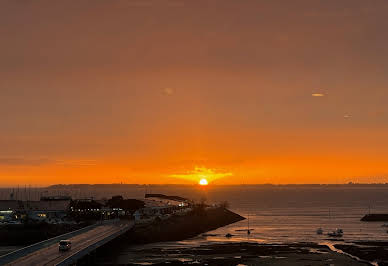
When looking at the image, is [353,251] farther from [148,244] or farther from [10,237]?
[10,237]

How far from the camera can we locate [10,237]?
12119 centimetres

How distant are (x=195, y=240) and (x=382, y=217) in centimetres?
Answer: 9402

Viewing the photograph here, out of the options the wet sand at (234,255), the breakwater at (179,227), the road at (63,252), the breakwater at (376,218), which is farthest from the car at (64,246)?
the breakwater at (376,218)

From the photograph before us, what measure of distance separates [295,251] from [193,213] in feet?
257

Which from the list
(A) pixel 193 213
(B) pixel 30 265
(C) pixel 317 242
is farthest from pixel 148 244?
(A) pixel 193 213

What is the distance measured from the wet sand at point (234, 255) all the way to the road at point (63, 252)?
158 inches

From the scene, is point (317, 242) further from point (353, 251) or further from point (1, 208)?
point (1, 208)

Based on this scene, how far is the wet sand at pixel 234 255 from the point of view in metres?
87.9

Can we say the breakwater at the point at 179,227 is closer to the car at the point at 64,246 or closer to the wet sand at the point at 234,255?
the wet sand at the point at 234,255

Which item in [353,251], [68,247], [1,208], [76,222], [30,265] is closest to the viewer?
[30,265]

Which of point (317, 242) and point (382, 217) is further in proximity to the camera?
point (382, 217)

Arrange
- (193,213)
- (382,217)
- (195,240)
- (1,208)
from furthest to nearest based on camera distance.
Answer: (382,217)
(193,213)
(1,208)
(195,240)

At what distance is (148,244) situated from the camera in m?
114

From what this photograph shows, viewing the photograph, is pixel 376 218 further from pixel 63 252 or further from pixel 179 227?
pixel 63 252
